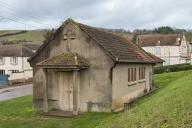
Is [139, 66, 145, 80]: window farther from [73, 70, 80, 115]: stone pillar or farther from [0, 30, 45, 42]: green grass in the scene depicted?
[0, 30, 45, 42]: green grass

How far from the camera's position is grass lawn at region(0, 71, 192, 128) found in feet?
36.7

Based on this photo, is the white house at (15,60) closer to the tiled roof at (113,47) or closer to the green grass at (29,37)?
the tiled roof at (113,47)

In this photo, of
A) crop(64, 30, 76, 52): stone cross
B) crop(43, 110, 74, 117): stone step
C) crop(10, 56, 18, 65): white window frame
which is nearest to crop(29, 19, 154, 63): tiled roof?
crop(64, 30, 76, 52): stone cross

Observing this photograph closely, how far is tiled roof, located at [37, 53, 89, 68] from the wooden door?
0.95 meters

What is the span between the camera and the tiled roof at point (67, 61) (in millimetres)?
21594

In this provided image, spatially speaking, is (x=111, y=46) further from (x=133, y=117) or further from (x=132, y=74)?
(x=133, y=117)

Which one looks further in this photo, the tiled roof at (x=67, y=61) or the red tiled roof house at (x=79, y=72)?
the red tiled roof house at (x=79, y=72)

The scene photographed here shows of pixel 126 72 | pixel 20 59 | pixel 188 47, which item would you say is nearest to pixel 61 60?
pixel 126 72

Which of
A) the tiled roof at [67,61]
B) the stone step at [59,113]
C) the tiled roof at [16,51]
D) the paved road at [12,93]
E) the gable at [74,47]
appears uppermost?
the tiled roof at [16,51]

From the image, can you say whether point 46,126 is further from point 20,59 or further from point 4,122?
point 20,59

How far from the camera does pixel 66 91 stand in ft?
74.7

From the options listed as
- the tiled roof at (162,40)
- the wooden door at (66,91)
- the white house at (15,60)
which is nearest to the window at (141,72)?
the wooden door at (66,91)

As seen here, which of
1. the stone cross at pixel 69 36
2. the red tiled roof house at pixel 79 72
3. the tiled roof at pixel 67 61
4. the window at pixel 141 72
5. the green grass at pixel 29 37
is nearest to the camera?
the tiled roof at pixel 67 61

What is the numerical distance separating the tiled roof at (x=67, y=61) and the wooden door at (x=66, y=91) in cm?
95
